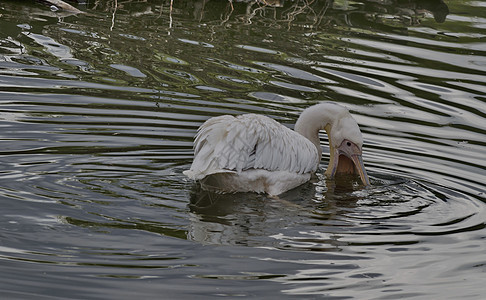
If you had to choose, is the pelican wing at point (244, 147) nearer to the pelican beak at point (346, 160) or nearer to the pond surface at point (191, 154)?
the pond surface at point (191, 154)

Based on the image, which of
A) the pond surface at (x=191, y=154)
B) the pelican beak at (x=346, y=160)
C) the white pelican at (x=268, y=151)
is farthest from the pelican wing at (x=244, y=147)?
the pelican beak at (x=346, y=160)

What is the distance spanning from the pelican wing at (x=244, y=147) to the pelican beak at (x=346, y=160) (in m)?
0.45

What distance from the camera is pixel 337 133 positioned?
7559 mm

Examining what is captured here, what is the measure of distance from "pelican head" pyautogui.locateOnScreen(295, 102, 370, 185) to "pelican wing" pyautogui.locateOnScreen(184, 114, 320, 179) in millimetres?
458

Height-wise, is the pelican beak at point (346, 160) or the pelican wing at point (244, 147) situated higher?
the pelican wing at point (244, 147)

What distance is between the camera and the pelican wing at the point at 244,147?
6414 mm

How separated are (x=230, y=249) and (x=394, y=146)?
3.19 metres

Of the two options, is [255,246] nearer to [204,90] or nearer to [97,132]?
[97,132]

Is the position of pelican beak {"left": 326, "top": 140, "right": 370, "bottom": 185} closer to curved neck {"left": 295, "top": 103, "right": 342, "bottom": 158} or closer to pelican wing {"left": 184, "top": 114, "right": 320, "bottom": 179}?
curved neck {"left": 295, "top": 103, "right": 342, "bottom": 158}

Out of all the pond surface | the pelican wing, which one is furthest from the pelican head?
the pelican wing

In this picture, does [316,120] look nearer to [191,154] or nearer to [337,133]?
[337,133]

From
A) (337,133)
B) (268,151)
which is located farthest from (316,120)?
(268,151)

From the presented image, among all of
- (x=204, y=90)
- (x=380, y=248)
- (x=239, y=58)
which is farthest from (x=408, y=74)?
(x=380, y=248)

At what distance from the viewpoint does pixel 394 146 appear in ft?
26.7
